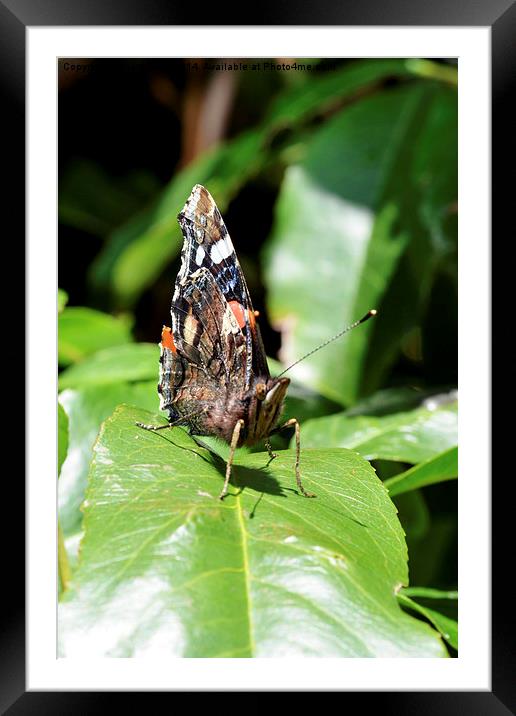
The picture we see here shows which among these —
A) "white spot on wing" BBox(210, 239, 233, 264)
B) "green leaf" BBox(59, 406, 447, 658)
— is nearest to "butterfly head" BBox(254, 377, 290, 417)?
"green leaf" BBox(59, 406, 447, 658)

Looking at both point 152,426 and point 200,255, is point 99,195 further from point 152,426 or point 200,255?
point 152,426

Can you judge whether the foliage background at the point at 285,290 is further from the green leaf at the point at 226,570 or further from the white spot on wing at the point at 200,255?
the white spot on wing at the point at 200,255

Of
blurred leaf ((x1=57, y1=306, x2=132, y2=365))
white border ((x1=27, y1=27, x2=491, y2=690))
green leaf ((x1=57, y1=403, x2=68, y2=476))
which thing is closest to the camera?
white border ((x1=27, y1=27, x2=491, y2=690))

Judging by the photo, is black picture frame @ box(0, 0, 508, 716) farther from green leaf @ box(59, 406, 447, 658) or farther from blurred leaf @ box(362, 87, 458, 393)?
blurred leaf @ box(362, 87, 458, 393)

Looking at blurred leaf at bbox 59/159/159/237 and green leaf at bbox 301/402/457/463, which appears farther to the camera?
blurred leaf at bbox 59/159/159/237

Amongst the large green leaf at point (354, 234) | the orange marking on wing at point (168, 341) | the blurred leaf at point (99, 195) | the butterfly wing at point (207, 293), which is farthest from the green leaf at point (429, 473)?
the blurred leaf at point (99, 195)

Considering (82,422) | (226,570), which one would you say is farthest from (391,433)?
(226,570)
